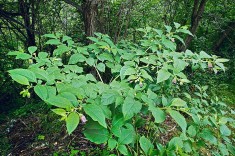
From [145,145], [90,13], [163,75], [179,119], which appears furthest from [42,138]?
[179,119]

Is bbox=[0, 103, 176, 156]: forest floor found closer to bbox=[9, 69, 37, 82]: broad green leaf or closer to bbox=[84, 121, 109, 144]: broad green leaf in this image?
bbox=[84, 121, 109, 144]: broad green leaf

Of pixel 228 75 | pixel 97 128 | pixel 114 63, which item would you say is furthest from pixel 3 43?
pixel 228 75

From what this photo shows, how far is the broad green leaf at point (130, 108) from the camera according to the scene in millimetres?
1182

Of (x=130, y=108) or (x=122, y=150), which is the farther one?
(x=122, y=150)

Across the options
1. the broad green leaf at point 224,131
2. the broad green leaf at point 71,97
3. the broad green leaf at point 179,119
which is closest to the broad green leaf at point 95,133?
the broad green leaf at point 71,97

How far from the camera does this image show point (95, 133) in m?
1.29

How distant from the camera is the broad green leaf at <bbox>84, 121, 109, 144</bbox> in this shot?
4.17 feet

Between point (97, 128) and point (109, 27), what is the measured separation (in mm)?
3320

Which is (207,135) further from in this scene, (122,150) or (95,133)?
(95,133)

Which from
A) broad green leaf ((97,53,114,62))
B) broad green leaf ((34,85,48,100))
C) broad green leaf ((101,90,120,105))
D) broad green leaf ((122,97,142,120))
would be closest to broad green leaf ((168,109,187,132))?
broad green leaf ((122,97,142,120))

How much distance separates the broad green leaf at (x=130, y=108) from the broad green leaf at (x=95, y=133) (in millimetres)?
187

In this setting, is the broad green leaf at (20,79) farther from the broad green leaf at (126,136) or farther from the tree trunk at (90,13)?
the tree trunk at (90,13)

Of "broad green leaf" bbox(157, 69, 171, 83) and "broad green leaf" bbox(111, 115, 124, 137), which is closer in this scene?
"broad green leaf" bbox(111, 115, 124, 137)

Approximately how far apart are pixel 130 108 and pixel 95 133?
250 mm
